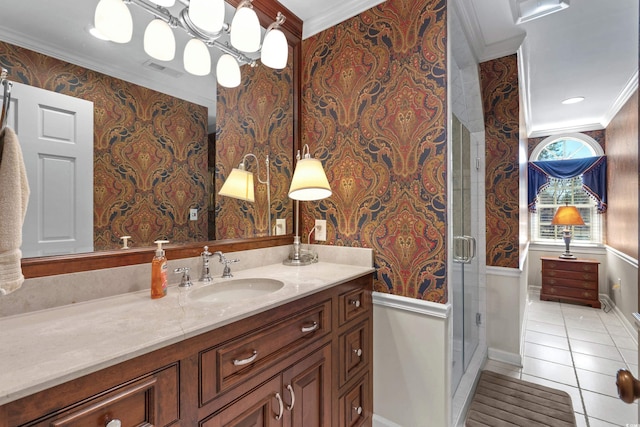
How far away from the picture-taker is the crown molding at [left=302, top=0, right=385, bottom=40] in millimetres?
1687

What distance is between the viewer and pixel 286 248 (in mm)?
1868

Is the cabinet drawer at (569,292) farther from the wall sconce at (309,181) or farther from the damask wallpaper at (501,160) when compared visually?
the wall sconce at (309,181)

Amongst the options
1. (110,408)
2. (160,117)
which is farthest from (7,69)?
(110,408)

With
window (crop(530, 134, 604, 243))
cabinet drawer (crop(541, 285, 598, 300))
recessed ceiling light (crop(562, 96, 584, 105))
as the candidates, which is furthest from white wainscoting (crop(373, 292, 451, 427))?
window (crop(530, 134, 604, 243))

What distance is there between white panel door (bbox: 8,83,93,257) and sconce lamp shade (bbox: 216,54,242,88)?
0.64m

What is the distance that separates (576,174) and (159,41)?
18.6ft

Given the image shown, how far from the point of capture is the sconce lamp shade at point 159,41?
4.13ft

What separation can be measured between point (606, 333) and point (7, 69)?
16.0 ft

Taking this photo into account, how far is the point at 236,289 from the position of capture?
141cm

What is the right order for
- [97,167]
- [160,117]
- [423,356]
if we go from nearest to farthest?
[97,167], [160,117], [423,356]

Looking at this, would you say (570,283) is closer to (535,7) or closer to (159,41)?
(535,7)

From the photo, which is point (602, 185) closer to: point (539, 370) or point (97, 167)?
point (539, 370)

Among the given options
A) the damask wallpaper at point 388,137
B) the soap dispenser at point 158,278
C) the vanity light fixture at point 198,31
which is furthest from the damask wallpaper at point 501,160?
the soap dispenser at point 158,278

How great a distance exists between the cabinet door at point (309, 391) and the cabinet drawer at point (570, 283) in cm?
446
